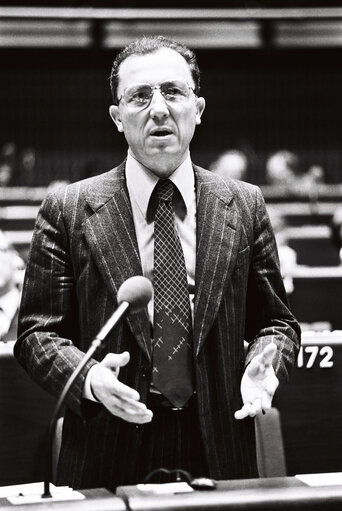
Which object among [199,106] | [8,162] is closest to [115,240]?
[199,106]

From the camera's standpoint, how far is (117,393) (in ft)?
5.06

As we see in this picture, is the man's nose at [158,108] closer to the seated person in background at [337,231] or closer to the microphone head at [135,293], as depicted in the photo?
the microphone head at [135,293]

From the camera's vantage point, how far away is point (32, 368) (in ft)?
5.86

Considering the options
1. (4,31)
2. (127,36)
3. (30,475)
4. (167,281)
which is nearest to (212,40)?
(127,36)

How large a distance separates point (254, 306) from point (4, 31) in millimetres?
10668

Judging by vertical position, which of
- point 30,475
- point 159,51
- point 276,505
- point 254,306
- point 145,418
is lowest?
point 30,475

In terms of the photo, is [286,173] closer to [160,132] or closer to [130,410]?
[160,132]

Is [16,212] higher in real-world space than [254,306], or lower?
higher

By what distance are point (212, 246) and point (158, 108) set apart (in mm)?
309

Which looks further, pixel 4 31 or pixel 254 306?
pixel 4 31

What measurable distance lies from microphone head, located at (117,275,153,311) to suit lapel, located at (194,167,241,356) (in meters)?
0.25

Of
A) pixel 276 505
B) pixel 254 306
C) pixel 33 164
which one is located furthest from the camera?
pixel 33 164

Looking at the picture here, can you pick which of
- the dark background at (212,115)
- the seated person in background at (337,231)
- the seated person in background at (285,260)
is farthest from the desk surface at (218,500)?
the dark background at (212,115)

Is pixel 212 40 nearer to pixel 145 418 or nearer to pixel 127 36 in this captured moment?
pixel 127 36
